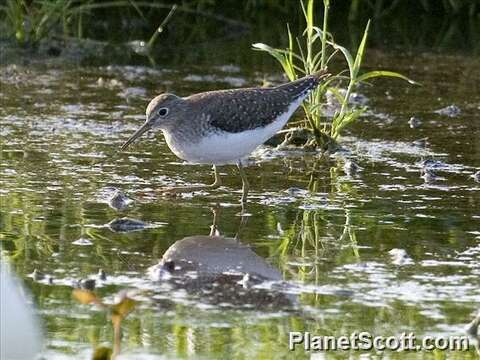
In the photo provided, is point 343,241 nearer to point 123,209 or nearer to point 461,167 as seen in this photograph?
point 123,209

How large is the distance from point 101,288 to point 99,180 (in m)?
2.32

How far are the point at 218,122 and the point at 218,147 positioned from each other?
0.22m

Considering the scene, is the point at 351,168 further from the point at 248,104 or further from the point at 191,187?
the point at 191,187

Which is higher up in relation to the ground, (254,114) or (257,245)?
(254,114)

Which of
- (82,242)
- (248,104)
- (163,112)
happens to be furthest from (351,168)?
(82,242)

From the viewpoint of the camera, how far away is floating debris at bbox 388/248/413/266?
6379 mm

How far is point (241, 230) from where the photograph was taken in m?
7.03

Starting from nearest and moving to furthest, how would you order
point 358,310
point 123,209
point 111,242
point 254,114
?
1. point 358,310
2. point 111,242
3. point 123,209
4. point 254,114

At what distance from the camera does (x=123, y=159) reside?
8781 mm

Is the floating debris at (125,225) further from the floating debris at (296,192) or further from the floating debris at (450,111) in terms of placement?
the floating debris at (450,111)

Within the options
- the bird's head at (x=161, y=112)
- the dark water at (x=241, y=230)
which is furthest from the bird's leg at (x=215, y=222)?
the bird's head at (x=161, y=112)

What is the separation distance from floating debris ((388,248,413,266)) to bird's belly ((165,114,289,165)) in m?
1.50

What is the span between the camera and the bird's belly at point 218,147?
7594mm

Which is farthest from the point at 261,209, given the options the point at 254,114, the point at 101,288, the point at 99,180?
the point at 101,288
